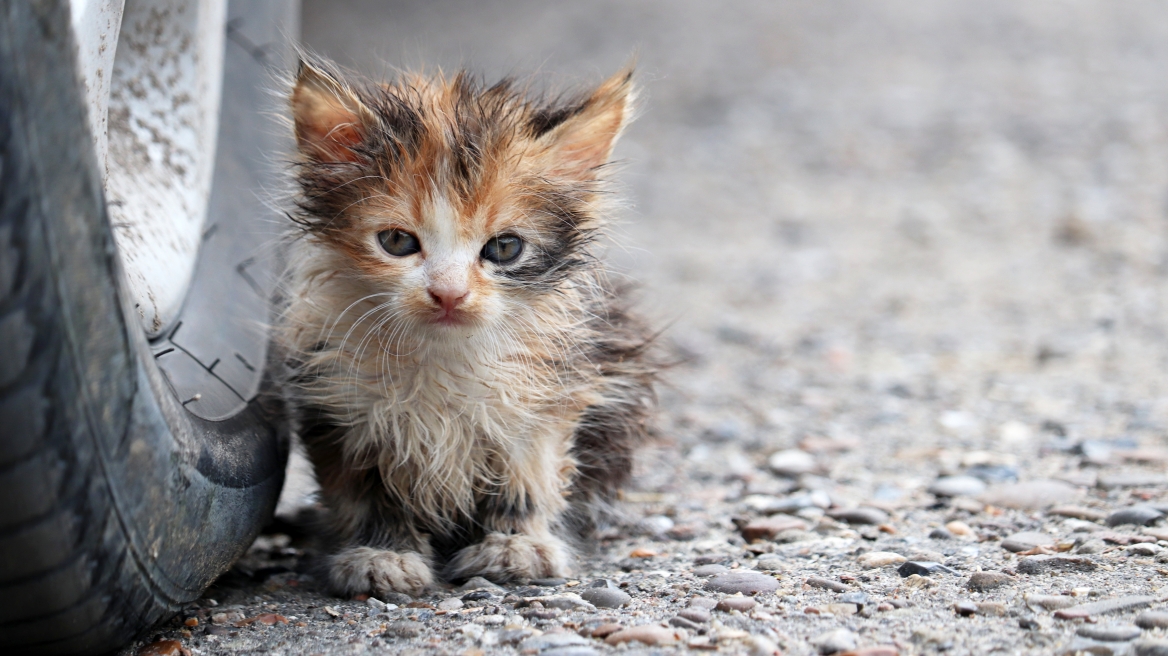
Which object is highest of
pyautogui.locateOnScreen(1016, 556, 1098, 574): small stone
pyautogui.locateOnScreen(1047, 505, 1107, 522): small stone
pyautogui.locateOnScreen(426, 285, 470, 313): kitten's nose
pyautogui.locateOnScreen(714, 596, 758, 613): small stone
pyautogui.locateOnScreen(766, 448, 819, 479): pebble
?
pyautogui.locateOnScreen(426, 285, 470, 313): kitten's nose

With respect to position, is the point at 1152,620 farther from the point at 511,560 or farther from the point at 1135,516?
the point at 511,560

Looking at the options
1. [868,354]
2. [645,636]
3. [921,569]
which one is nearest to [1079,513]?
[921,569]

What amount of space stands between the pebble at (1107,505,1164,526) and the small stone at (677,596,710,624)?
1.22 m

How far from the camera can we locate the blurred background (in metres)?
4.03

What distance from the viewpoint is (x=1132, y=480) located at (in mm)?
3090

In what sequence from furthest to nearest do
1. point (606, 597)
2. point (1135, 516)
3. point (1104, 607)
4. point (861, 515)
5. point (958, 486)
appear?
point (958, 486) → point (861, 515) → point (1135, 516) → point (606, 597) → point (1104, 607)

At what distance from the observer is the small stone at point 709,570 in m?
2.51

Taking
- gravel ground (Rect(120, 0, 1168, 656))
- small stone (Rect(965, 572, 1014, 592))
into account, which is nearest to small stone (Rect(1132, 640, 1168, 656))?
gravel ground (Rect(120, 0, 1168, 656))

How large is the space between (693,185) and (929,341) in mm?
3152

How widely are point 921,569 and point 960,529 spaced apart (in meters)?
0.41

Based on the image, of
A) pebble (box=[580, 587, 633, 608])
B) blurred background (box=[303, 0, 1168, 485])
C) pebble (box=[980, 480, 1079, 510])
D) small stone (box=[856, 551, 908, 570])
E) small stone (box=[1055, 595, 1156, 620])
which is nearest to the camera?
small stone (box=[1055, 595, 1156, 620])

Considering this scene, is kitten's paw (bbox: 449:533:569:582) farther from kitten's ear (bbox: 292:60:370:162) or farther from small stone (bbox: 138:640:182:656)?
kitten's ear (bbox: 292:60:370:162)

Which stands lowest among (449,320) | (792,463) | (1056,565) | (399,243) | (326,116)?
(1056,565)

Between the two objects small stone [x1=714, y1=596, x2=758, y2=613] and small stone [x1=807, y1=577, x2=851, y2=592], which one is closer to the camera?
small stone [x1=714, y1=596, x2=758, y2=613]
